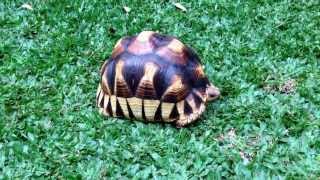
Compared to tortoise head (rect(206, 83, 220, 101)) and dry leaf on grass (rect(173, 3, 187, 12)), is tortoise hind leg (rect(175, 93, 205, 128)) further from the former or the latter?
dry leaf on grass (rect(173, 3, 187, 12))

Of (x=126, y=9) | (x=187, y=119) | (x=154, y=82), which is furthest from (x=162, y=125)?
(x=126, y=9)

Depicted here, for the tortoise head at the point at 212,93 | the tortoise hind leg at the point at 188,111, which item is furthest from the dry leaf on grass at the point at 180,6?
the tortoise hind leg at the point at 188,111

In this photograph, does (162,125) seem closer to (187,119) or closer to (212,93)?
(187,119)

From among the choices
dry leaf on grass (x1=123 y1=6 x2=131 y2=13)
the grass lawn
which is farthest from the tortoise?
dry leaf on grass (x1=123 y1=6 x2=131 y2=13)

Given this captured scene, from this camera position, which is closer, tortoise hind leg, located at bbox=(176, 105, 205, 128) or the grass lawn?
the grass lawn

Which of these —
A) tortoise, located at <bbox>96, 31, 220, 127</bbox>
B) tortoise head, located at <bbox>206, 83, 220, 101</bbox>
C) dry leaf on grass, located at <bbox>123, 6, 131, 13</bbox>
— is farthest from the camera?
dry leaf on grass, located at <bbox>123, 6, 131, 13</bbox>
